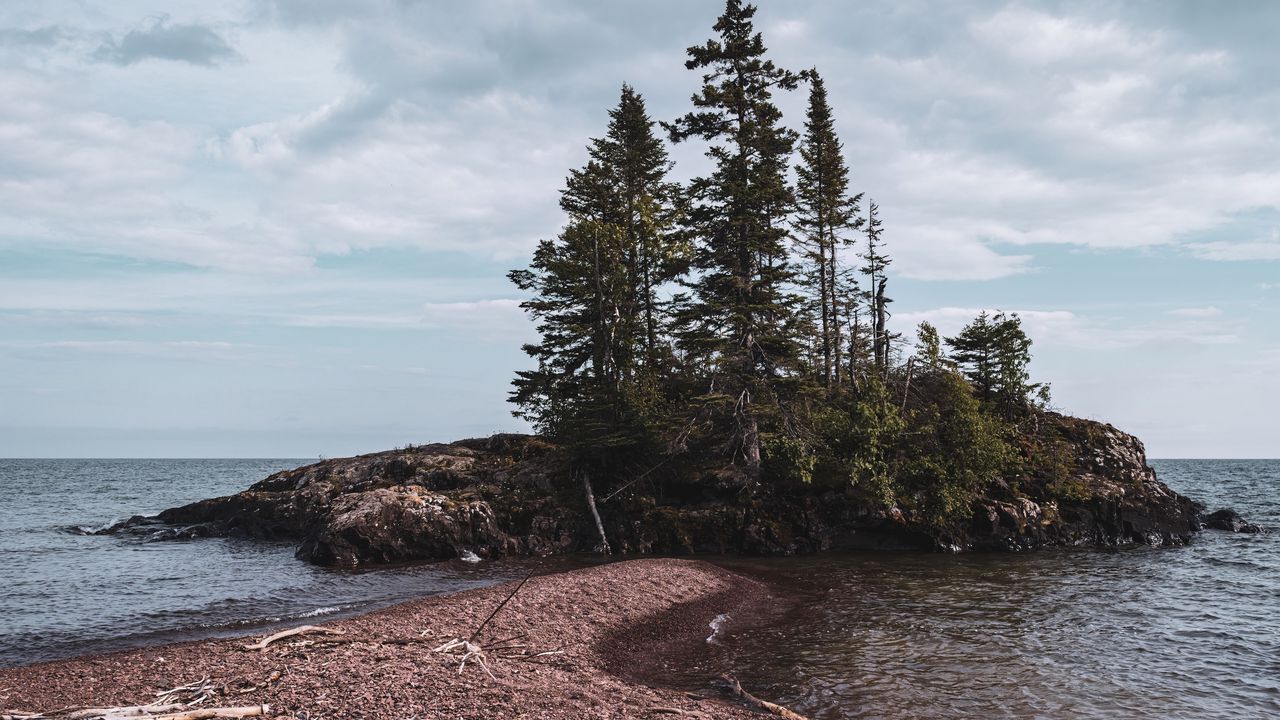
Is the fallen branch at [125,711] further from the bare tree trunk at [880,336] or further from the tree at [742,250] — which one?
the bare tree trunk at [880,336]

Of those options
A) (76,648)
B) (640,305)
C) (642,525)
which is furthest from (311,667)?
(640,305)

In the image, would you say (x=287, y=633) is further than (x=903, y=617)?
No

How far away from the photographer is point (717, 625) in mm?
18078

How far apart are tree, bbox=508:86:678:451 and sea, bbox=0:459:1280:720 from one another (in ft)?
27.2

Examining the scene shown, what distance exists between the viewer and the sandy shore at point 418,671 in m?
10.3

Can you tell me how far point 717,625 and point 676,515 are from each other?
14587 mm

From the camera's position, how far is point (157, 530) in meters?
42.3

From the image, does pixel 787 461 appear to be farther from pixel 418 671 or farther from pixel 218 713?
pixel 218 713

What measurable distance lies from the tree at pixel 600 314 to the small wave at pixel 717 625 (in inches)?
567

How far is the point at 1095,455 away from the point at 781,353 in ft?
69.9

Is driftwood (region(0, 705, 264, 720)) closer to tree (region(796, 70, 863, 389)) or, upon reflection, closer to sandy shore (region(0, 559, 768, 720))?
sandy shore (region(0, 559, 768, 720))

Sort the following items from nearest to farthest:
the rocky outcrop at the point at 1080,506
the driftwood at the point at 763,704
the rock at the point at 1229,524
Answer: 1. the driftwood at the point at 763,704
2. the rocky outcrop at the point at 1080,506
3. the rock at the point at 1229,524

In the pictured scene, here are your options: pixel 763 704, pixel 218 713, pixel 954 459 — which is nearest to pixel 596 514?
pixel 954 459

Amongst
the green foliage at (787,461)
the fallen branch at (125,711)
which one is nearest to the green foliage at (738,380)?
the green foliage at (787,461)
